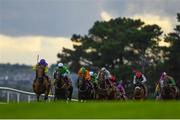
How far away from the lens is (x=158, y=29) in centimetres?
8275

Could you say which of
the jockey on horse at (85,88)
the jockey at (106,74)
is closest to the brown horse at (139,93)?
the jockey at (106,74)

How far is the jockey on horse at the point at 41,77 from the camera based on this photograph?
97.6 feet

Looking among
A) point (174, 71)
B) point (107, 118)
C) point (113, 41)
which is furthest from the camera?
point (113, 41)

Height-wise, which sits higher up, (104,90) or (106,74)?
(106,74)

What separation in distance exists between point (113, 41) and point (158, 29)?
18.7 ft

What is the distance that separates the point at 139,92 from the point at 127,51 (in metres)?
46.2

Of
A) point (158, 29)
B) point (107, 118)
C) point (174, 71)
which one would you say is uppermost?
point (158, 29)

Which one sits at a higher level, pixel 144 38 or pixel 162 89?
pixel 144 38

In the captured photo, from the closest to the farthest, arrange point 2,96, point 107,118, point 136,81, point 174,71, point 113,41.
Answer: point 107,118 < point 136,81 < point 2,96 < point 174,71 < point 113,41

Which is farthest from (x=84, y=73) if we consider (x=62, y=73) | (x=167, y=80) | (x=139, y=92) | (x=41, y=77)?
(x=167, y=80)

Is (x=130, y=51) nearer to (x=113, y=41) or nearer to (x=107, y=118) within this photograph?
(x=113, y=41)

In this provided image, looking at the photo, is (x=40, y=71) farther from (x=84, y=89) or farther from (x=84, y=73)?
(x=84, y=89)

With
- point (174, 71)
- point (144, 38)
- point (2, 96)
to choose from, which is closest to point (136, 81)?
point (2, 96)

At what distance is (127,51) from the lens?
81.0 m
